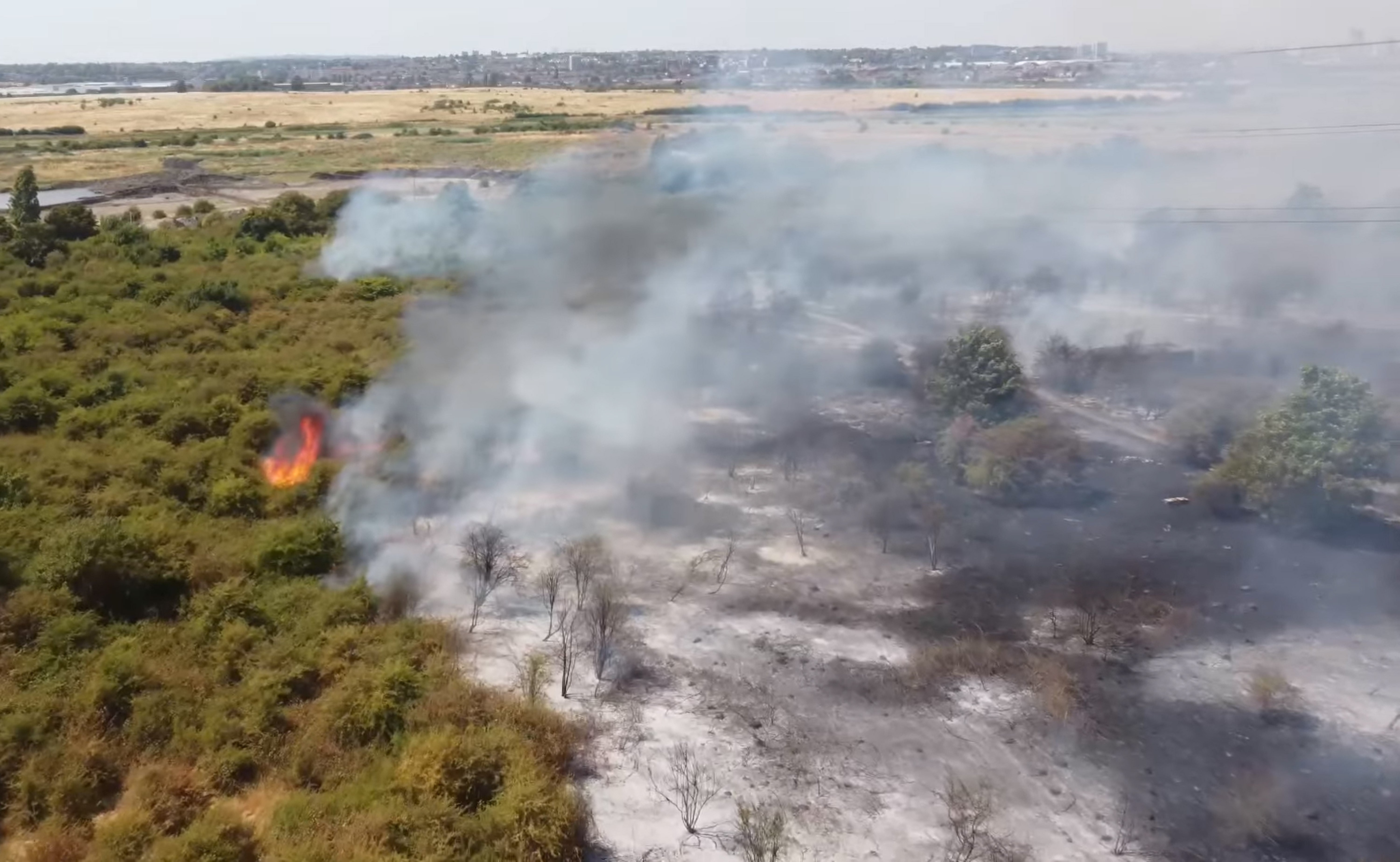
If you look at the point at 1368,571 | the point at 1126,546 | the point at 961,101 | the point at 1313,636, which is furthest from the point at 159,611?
the point at 961,101

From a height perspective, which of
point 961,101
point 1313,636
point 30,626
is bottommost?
point 1313,636

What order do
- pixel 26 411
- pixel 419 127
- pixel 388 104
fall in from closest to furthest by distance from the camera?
1. pixel 26 411
2. pixel 419 127
3. pixel 388 104

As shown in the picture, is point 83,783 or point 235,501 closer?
point 83,783

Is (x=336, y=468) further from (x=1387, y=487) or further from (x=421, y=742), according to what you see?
(x=1387, y=487)

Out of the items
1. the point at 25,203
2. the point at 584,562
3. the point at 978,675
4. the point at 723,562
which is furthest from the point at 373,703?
the point at 25,203

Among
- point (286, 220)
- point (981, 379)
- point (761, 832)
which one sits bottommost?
point (761, 832)

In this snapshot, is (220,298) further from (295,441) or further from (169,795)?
(169,795)
